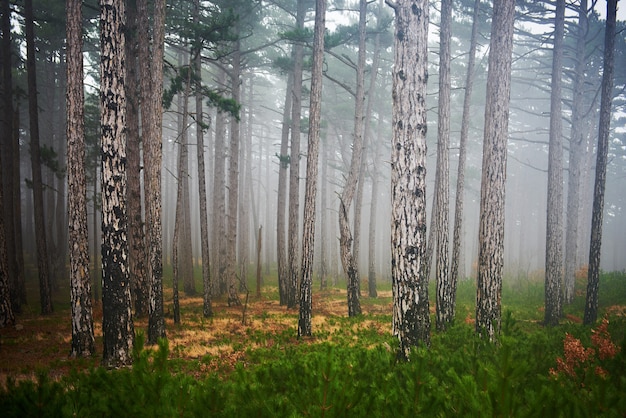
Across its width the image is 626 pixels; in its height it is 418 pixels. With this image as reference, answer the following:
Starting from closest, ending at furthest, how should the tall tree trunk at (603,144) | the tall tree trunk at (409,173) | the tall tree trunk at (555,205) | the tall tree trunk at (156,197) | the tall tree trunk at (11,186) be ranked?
A: the tall tree trunk at (409,173) < the tall tree trunk at (156,197) < the tall tree trunk at (603,144) < the tall tree trunk at (555,205) < the tall tree trunk at (11,186)

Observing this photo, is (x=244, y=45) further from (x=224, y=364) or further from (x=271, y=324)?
(x=224, y=364)

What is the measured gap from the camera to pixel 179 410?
313 centimetres

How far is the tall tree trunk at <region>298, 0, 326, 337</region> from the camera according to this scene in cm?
1057

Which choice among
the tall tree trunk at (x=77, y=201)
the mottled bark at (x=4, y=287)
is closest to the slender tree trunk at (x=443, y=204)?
the tall tree trunk at (x=77, y=201)

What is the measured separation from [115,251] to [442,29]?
451 inches

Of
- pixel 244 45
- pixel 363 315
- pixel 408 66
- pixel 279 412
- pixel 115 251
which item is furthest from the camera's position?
pixel 244 45

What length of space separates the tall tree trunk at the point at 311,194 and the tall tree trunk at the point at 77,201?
537cm

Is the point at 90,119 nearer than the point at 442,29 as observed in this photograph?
No

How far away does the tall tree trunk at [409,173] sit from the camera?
6.39 meters

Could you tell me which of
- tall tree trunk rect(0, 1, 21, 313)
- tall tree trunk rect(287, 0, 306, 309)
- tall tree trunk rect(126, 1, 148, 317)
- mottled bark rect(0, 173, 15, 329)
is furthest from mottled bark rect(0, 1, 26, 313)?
tall tree trunk rect(287, 0, 306, 309)

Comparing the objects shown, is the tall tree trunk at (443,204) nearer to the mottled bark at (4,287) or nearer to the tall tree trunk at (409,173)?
the tall tree trunk at (409,173)

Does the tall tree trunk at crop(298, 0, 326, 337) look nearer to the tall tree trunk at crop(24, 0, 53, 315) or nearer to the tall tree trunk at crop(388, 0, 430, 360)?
the tall tree trunk at crop(388, 0, 430, 360)

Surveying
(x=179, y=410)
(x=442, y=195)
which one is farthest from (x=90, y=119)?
(x=179, y=410)

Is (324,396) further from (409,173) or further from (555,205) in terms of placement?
(555,205)
